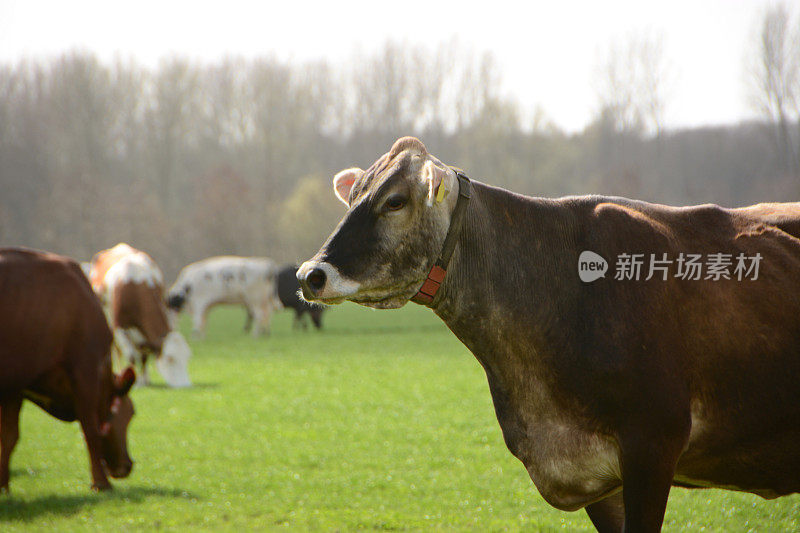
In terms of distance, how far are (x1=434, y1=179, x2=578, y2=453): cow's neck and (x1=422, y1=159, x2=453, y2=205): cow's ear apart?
0.88ft

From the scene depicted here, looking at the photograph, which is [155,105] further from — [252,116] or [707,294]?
[707,294]

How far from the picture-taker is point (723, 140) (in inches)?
1507

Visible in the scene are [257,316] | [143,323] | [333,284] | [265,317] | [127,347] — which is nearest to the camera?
[333,284]

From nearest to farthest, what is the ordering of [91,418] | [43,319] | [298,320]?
[43,319], [91,418], [298,320]

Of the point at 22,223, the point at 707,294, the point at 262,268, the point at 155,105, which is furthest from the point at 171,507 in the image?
the point at 155,105

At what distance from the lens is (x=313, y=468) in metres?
6.81

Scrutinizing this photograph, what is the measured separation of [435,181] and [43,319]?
431 cm

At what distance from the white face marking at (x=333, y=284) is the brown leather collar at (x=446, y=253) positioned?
33 centimetres

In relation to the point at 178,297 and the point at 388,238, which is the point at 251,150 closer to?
the point at 178,297

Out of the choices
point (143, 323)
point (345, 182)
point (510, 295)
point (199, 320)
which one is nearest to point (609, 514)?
point (510, 295)

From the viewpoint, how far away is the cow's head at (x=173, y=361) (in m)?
12.1

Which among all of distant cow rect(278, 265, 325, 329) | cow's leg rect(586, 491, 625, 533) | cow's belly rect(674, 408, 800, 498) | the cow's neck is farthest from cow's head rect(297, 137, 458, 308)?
distant cow rect(278, 265, 325, 329)

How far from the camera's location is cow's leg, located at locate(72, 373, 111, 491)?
5.86m

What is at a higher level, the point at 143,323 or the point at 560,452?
the point at 560,452
